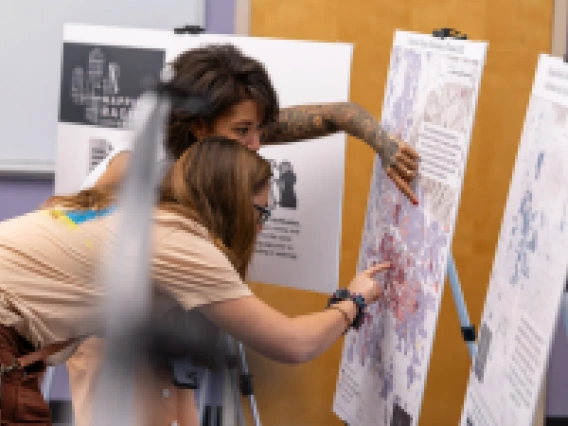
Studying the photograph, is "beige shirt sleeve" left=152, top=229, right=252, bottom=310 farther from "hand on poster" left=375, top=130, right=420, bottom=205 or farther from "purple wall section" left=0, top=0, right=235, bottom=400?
"purple wall section" left=0, top=0, right=235, bottom=400

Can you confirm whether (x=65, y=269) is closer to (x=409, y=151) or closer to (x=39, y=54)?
(x=409, y=151)

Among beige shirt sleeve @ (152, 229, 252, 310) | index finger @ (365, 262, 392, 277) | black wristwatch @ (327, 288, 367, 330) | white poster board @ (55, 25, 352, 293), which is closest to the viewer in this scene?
beige shirt sleeve @ (152, 229, 252, 310)

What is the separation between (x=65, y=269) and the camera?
1.30 m

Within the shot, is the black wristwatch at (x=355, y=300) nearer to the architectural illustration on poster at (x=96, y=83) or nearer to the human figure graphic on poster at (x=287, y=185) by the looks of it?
the human figure graphic on poster at (x=287, y=185)

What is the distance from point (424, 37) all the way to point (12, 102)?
161 cm

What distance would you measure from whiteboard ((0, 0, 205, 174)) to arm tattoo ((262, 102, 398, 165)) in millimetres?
901

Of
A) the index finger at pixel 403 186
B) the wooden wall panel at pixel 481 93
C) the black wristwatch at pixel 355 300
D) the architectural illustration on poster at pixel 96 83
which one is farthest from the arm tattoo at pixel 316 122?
the wooden wall panel at pixel 481 93

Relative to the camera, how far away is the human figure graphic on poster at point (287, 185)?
2193 mm

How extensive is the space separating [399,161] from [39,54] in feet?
5.09

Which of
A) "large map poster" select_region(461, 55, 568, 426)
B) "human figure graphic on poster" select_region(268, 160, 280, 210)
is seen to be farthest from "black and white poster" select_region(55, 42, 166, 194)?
"large map poster" select_region(461, 55, 568, 426)

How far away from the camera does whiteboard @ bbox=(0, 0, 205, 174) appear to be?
276 centimetres

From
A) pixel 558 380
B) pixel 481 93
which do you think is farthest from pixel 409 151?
pixel 558 380

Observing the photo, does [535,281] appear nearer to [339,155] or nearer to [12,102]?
[339,155]

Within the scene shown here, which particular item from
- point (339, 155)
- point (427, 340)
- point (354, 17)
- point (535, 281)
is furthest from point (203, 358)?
point (354, 17)
